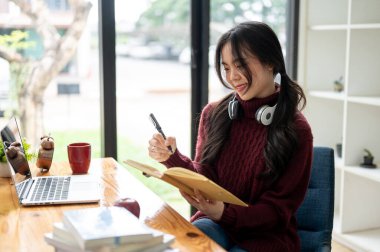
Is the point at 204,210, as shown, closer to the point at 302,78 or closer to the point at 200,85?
the point at 200,85

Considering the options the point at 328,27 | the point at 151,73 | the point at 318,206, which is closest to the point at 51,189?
the point at 318,206

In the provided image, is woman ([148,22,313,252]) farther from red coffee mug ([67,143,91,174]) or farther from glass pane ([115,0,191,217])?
glass pane ([115,0,191,217])

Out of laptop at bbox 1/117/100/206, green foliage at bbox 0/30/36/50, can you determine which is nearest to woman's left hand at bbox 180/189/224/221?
laptop at bbox 1/117/100/206

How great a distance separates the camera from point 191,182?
1.40 metres

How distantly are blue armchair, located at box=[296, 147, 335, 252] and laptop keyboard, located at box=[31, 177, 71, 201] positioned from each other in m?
0.77

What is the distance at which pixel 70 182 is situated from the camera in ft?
5.89

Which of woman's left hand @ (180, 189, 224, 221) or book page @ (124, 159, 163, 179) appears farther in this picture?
woman's left hand @ (180, 189, 224, 221)

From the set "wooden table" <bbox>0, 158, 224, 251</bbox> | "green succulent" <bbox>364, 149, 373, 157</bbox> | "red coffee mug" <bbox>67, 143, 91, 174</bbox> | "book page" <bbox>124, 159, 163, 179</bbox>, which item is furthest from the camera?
"green succulent" <bbox>364, 149, 373, 157</bbox>

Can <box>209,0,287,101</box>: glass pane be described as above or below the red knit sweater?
above

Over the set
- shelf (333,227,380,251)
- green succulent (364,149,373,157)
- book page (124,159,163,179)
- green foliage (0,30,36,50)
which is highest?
green foliage (0,30,36,50)

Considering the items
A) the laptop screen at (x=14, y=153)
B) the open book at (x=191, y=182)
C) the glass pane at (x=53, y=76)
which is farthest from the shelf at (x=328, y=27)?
the laptop screen at (x=14, y=153)

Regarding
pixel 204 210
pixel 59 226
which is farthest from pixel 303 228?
pixel 59 226

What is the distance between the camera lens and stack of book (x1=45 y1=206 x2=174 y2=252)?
1057 mm

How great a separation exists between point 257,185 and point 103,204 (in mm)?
484
